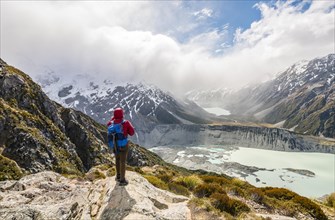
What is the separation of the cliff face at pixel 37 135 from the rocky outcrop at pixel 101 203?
32.2 metres

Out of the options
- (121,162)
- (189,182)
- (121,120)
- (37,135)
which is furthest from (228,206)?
(37,135)

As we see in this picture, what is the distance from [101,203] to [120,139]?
8.95 feet

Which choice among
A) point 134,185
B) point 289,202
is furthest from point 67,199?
point 289,202

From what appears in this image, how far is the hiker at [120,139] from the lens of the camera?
11.9 metres

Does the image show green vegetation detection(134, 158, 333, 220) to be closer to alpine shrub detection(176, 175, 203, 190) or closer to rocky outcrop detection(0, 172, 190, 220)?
alpine shrub detection(176, 175, 203, 190)

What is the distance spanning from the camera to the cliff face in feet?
163

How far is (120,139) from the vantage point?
12.0m

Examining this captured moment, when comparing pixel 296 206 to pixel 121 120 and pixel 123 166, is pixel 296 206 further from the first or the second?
pixel 121 120

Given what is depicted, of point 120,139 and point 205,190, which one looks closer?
point 120,139

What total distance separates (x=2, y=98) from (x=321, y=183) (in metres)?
184

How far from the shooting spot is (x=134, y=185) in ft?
38.9

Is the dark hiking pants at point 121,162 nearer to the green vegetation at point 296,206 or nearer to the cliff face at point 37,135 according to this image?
the green vegetation at point 296,206

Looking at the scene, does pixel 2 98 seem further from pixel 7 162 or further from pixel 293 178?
pixel 293 178

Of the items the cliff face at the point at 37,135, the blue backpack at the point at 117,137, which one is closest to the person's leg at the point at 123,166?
the blue backpack at the point at 117,137
